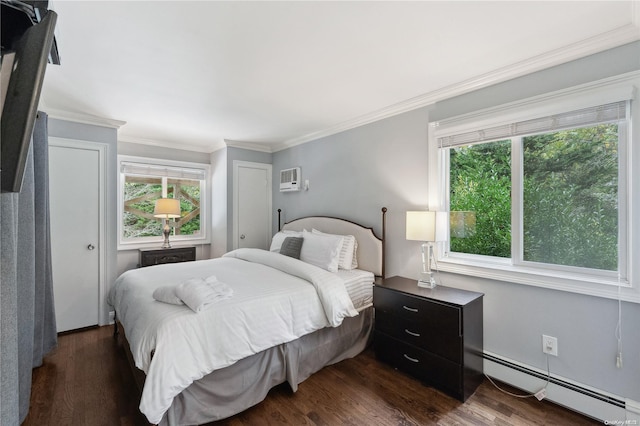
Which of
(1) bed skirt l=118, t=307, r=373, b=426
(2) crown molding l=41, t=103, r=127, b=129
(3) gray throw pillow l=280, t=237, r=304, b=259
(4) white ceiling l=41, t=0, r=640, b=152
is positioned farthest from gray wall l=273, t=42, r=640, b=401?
(2) crown molding l=41, t=103, r=127, b=129

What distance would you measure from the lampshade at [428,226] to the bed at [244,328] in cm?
52

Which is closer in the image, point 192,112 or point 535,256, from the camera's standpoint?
point 535,256

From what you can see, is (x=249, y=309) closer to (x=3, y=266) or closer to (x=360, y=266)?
(x=3, y=266)

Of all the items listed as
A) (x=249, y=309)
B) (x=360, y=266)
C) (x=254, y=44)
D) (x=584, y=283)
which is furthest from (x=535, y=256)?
(x=254, y=44)

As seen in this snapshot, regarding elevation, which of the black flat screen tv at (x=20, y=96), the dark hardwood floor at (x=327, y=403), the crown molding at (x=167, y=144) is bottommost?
the dark hardwood floor at (x=327, y=403)

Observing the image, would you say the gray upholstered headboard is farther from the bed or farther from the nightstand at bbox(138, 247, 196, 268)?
the nightstand at bbox(138, 247, 196, 268)

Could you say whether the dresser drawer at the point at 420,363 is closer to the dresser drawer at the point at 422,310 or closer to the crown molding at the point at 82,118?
the dresser drawer at the point at 422,310

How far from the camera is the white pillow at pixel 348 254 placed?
3.09 m

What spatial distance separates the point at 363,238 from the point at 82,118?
339cm

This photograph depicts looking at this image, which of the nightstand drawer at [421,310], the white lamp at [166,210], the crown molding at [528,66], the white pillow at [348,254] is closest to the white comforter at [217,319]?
the nightstand drawer at [421,310]

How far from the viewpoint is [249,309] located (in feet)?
6.48

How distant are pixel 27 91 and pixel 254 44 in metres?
1.51

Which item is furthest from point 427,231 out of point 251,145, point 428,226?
point 251,145

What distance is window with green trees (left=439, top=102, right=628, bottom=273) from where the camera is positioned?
6.24 ft
